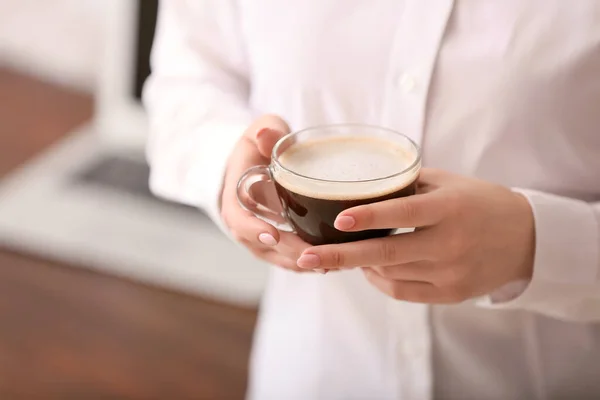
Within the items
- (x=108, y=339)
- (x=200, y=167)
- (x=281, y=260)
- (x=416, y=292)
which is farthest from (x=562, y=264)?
(x=108, y=339)

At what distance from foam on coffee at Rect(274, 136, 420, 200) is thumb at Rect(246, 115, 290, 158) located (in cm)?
1

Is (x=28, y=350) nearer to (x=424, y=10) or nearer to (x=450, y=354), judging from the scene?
(x=450, y=354)

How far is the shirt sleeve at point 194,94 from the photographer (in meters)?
0.67

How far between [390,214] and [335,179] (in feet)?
0.23

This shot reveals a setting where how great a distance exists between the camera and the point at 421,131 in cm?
59

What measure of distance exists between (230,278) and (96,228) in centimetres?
29

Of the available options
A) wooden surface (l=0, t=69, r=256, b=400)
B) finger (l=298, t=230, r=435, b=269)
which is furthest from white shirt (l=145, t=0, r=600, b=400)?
wooden surface (l=0, t=69, r=256, b=400)

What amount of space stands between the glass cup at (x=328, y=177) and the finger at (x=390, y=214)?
0.06ft

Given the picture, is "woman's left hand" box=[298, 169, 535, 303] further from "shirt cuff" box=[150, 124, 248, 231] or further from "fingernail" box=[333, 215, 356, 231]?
"shirt cuff" box=[150, 124, 248, 231]

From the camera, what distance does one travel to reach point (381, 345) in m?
0.68

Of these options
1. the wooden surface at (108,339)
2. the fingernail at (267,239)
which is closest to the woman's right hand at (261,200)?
the fingernail at (267,239)

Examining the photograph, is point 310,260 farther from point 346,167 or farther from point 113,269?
point 113,269

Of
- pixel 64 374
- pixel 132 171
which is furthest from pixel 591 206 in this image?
pixel 132 171

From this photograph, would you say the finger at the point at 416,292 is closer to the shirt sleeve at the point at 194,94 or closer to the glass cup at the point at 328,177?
the glass cup at the point at 328,177
